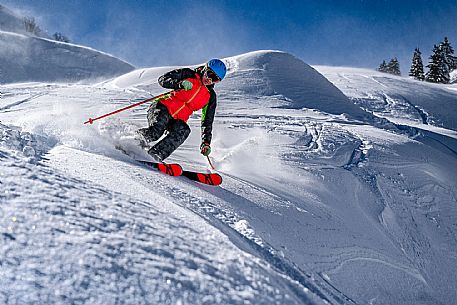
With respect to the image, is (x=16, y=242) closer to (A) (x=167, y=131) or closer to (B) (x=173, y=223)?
(B) (x=173, y=223)

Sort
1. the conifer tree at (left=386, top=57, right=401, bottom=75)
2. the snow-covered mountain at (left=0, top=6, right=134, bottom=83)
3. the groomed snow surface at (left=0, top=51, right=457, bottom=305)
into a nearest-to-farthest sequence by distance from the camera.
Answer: the groomed snow surface at (left=0, top=51, right=457, bottom=305) → the snow-covered mountain at (left=0, top=6, right=134, bottom=83) → the conifer tree at (left=386, top=57, right=401, bottom=75)

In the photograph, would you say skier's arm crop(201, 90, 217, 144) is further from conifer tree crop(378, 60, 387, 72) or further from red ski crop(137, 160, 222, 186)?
conifer tree crop(378, 60, 387, 72)

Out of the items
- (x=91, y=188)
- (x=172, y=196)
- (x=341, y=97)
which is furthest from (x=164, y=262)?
(x=341, y=97)

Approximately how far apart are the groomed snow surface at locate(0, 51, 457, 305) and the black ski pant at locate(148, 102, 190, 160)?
0.32 metres

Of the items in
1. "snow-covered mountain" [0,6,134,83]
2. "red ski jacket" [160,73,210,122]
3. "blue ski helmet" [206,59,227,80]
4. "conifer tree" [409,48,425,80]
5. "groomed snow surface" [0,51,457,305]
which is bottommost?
"groomed snow surface" [0,51,457,305]

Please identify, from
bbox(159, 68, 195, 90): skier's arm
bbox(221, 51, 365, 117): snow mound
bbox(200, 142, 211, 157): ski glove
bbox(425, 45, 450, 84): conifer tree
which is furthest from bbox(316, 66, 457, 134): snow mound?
bbox(425, 45, 450, 84): conifer tree

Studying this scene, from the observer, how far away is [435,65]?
3566 centimetres

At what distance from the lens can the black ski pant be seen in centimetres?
497

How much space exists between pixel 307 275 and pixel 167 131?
3.34m

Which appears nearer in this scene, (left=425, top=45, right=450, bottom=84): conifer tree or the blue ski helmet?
the blue ski helmet

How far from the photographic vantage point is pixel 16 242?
1634 mm

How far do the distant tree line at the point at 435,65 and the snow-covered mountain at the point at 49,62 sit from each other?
2749 centimetres

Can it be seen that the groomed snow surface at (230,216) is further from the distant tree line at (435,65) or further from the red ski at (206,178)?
the distant tree line at (435,65)

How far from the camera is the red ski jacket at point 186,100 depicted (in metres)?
5.38
